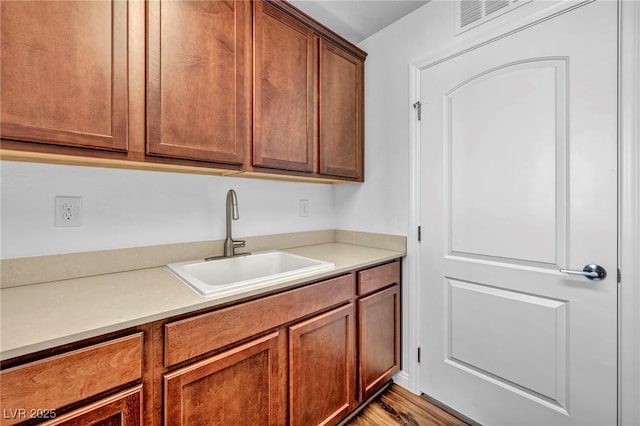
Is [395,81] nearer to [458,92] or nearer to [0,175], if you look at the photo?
[458,92]

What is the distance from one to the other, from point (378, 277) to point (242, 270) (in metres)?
0.79

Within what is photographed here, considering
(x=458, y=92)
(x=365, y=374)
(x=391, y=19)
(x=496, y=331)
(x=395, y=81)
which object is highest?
(x=391, y=19)

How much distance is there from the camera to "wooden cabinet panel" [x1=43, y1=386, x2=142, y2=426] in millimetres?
728

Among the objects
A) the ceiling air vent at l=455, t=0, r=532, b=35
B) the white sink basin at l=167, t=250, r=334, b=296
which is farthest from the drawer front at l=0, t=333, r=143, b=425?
the ceiling air vent at l=455, t=0, r=532, b=35

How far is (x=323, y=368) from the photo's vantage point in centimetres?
135

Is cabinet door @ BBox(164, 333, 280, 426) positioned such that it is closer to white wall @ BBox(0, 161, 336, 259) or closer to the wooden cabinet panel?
the wooden cabinet panel

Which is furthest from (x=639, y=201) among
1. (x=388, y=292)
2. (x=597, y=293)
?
(x=388, y=292)

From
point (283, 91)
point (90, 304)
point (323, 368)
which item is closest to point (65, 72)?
point (90, 304)

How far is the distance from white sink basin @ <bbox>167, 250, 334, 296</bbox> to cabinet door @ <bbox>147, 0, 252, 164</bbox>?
55 centimetres

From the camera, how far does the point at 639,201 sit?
108cm

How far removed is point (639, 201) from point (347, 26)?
1.84 m

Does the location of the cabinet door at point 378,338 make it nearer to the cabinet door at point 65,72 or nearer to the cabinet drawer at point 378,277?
the cabinet drawer at point 378,277

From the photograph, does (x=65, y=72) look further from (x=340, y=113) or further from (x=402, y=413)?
(x=402, y=413)

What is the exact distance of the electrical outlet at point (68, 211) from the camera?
1177 millimetres
